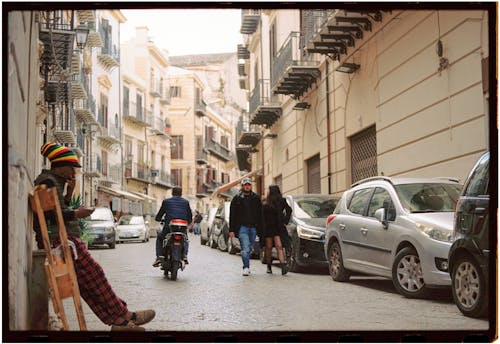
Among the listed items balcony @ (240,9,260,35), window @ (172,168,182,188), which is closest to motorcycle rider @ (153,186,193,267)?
balcony @ (240,9,260,35)

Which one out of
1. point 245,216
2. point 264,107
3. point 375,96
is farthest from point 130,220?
point 245,216

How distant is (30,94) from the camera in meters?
6.44

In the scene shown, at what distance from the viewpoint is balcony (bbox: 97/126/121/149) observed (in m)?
30.2

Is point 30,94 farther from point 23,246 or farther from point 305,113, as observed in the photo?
point 305,113

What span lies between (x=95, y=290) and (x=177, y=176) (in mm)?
36972

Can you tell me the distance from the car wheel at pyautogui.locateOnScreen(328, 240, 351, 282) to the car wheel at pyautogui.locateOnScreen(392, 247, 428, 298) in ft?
5.59

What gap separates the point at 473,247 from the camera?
22.0ft

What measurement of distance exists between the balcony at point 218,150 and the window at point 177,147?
→ 2082 millimetres

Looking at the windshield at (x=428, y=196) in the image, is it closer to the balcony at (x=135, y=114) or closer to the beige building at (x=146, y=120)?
the beige building at (x=146, y=120)

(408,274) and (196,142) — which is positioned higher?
(196,142)

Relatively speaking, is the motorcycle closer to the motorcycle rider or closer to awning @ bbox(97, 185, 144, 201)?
the motorcycle rider

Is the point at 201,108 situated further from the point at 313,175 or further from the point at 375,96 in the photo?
the point at 375,96

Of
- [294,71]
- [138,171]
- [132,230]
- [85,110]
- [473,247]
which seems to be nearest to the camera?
[473,247]

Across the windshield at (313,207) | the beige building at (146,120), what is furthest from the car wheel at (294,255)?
the beige building at (146,120)
